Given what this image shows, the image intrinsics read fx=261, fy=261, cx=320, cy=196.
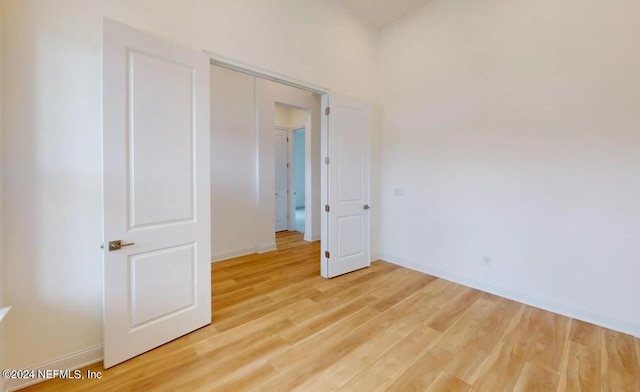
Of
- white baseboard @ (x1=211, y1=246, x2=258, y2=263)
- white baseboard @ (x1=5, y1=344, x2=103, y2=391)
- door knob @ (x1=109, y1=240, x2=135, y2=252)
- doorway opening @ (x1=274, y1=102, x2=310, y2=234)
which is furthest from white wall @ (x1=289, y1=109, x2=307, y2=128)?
white baseboard @ (x1=5, y1=344, x2=103, y2=391)

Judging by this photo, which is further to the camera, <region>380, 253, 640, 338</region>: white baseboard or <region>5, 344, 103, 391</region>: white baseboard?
<region>380, 253, 640, 338</region>: white baseboard

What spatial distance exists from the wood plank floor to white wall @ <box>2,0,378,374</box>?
1.39ft

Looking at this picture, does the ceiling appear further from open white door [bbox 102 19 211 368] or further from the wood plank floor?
the wood plank floor

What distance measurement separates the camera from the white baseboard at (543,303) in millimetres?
2328

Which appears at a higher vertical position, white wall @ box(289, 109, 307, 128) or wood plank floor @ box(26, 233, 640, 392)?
white wall @ box(289, 109, 307, 128)

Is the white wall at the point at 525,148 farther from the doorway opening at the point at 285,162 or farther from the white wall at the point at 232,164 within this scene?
the doorway opening at the point at 285,162

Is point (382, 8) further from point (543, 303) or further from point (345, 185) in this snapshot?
point (543, 303)

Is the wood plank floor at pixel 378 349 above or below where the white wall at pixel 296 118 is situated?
below

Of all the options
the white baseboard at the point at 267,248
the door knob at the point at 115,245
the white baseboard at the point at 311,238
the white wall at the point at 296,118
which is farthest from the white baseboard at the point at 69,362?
the white wall at the point at 296,118

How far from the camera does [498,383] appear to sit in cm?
173

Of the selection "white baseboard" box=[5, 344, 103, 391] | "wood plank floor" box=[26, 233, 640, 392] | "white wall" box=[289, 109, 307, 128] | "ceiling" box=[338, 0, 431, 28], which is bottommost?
"wood plank floor" box=[26, 233, 640, 392]

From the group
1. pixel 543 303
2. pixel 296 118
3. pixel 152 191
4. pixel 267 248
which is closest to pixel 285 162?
pixel 296 118

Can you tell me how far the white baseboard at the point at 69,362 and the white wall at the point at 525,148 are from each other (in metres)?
3.54

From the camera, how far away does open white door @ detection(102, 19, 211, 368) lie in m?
1.78
